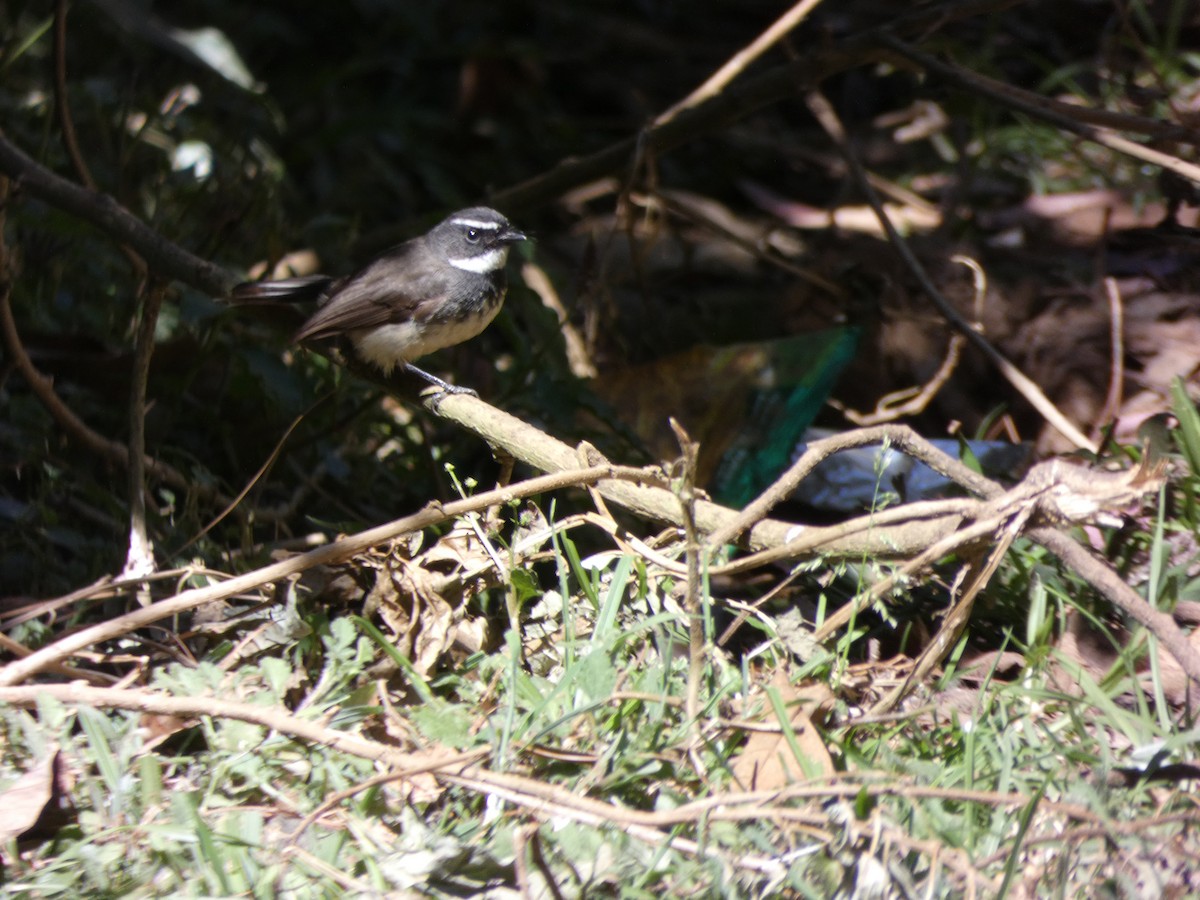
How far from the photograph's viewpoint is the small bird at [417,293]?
15.1 feet

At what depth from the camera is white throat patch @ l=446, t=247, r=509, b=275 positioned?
4.95m

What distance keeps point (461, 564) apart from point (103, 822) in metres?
1.14

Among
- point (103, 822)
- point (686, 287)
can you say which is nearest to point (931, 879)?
point (103, 822)

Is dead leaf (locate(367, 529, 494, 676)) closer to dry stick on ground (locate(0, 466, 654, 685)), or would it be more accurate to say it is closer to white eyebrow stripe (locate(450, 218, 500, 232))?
dry stick on ground (locate(0, 466, 654, 685))

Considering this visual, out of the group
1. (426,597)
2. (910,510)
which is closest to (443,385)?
(426,597)

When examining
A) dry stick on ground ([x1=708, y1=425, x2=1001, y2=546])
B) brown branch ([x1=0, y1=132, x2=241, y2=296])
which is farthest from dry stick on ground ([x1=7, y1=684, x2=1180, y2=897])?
brown branch ([x1=0, y1=132, x2=241, y2=296])

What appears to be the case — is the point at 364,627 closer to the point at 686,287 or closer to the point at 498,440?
the point at 498,440

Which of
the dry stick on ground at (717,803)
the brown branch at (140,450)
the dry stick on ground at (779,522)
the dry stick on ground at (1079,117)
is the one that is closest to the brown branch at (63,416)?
the brown branch at (140,450)

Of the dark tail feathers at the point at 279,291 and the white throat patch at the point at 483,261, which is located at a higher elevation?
the dark tail feathers at the point at 279,291

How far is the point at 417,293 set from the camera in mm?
4746

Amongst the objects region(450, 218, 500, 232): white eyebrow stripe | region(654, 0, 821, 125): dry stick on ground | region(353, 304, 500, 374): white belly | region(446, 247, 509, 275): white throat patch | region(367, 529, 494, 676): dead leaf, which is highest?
region(654, 0, 821, 125): dry stick on ground

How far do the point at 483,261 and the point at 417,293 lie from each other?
357 mm

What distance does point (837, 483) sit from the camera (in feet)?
14.6

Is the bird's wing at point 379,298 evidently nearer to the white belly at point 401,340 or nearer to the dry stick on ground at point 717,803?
the white belly at point 401,340
